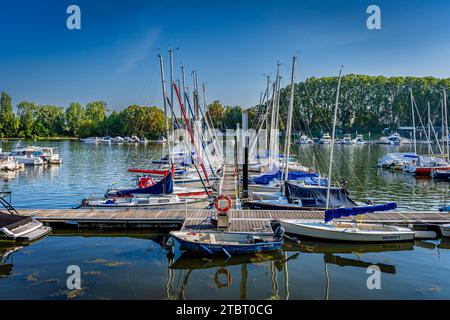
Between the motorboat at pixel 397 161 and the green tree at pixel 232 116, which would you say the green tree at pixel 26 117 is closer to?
the green tree at pixel 232 116

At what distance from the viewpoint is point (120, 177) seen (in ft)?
175

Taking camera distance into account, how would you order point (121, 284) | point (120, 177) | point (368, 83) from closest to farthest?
point (121, 284), point (120, 177), point (368, 83)

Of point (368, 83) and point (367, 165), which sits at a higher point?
point (368, 83)

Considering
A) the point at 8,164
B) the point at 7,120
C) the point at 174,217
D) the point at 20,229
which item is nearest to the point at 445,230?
the point at 174,217

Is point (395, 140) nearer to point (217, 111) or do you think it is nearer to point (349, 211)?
point (217, 111)

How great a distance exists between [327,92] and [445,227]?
149 meters

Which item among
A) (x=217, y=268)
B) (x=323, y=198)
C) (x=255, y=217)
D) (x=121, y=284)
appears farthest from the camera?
(x=323, y=198)

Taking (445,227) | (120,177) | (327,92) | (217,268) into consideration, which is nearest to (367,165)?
(120,177)

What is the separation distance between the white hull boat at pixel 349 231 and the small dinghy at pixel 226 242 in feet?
8.09

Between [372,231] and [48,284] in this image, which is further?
[372,231]

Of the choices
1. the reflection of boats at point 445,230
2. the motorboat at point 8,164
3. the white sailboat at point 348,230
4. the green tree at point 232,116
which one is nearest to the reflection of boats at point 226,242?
the white sailboat at point 348,230

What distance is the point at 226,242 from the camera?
21.9 metres

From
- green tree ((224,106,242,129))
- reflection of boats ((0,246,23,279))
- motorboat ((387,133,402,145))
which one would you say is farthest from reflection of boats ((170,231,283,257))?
green tree ((224,106,242,129))
